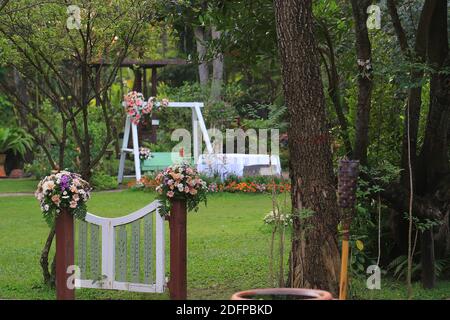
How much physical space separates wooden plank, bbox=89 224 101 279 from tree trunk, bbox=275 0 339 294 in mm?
2056

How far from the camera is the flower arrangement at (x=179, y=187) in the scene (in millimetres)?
6766

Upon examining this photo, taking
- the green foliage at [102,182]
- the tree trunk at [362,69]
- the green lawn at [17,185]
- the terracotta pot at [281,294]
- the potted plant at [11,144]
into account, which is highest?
the tree trunk at [362,69]

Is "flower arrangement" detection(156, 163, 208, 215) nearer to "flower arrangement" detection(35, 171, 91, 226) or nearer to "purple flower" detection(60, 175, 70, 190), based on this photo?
"flower arrangement" detection(35, 171, 91, 226)

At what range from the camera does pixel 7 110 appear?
1028 inches

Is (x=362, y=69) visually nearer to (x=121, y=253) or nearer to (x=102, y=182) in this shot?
(x=121, y=253)

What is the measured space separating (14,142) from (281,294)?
1975 cm

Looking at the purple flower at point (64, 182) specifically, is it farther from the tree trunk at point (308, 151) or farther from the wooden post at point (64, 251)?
the tree trunk at point (308, 151)

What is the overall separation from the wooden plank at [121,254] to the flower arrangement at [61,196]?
0.56 meters

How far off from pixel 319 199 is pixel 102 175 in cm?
1332

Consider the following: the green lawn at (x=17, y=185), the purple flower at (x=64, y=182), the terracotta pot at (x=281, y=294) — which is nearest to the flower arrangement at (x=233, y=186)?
the green lawn at (x=17, y=185)

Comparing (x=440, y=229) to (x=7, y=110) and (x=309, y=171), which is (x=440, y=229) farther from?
(x=7, y=110)

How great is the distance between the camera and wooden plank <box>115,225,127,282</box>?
727cm

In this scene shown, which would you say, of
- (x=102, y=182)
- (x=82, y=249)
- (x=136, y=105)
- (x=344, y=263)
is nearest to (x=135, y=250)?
(x=82, y=249)
